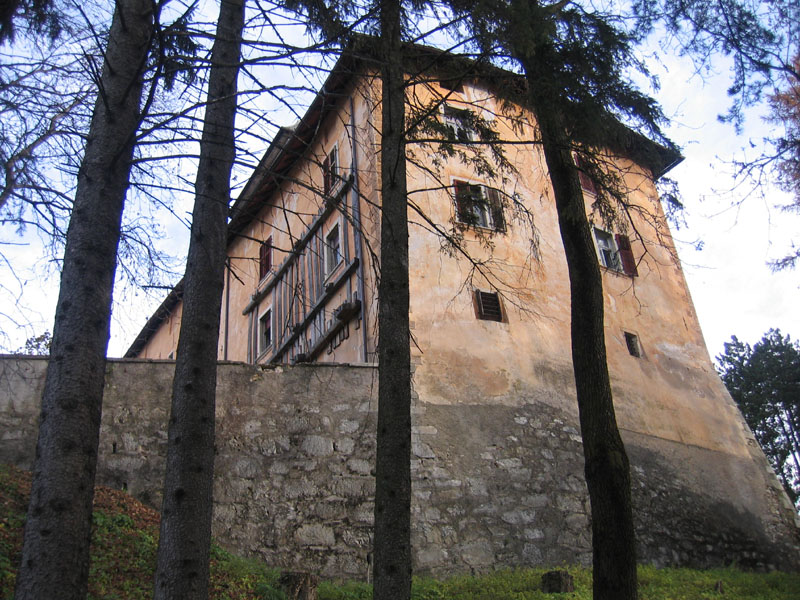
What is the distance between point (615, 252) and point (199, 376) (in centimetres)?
1214

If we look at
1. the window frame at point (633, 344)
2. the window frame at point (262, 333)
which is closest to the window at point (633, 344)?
the window frame at point (633, 344)

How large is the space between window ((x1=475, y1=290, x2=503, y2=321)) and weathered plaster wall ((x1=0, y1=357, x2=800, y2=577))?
3.75 ft

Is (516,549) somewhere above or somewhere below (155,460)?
below

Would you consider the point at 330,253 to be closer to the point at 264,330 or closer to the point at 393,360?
the point at 264,330

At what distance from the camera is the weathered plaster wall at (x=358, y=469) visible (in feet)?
28.1

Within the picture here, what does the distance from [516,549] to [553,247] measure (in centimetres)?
604

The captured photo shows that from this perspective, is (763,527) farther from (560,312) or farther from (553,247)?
(553,247)

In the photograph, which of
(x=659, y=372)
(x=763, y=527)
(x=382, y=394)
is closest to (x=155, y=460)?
(x=382, y=394)

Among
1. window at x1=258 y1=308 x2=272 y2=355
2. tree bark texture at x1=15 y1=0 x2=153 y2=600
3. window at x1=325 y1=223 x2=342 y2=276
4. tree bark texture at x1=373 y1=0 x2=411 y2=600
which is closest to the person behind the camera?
tree bark texture at x1=15 y1=0 x2=153 y2=600

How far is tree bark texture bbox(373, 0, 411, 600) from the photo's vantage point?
449 centimetres

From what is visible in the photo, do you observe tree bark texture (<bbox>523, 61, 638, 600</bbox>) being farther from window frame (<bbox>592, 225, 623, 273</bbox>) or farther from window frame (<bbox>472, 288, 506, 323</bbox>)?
window frame (<bbox>592, 225, 623, 273</bbox>)

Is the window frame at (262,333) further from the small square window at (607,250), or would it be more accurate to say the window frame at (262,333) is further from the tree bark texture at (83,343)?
the tree bark texture at (83,343)

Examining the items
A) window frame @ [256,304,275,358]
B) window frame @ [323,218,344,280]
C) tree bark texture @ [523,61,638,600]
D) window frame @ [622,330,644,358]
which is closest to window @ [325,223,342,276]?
window frame @ [323,218,344,280]

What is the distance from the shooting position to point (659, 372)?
526 inches
